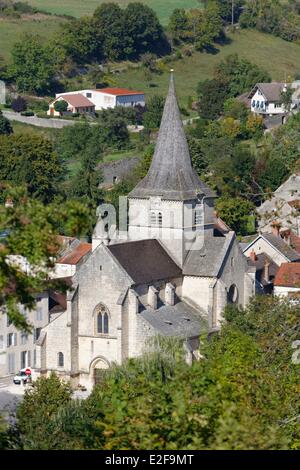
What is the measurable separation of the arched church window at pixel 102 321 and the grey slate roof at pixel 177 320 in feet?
4.32

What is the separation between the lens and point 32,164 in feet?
287

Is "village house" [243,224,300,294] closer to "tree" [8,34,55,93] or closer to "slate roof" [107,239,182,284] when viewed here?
"slate roof" [107,239,182,284]

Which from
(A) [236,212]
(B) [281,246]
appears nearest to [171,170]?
(B) [281,246]

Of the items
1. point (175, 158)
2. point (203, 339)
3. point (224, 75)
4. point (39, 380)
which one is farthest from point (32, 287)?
point (224, 75)

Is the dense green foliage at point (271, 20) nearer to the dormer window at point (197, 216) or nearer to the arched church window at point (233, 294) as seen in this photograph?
the dormer window at point (197, 216)

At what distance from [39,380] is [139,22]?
8542 cm

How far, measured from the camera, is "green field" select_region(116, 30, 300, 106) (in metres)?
122

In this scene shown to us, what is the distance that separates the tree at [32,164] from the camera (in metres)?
85.7

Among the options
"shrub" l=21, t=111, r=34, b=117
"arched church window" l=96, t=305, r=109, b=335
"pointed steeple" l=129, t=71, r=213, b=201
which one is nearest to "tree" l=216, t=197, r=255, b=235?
"pointed steeple" l=129, t=71, r=213, b=201

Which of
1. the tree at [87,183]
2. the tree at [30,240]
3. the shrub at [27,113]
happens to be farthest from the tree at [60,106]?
the tree at [30,240]

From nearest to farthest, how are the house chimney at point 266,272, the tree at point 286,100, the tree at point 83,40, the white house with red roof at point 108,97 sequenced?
the house chimney at point 266,272
the tree at point 286,100
the white house with red roof at point 108,97
the tree at point 83,40

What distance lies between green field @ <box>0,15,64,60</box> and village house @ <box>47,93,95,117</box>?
12.3 metres
